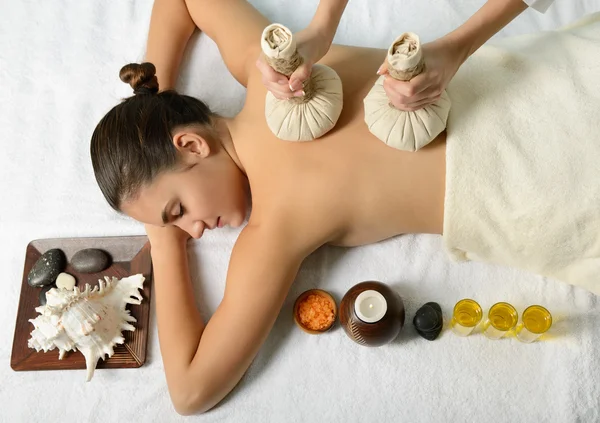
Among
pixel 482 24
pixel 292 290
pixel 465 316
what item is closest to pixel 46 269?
pixel 292 290

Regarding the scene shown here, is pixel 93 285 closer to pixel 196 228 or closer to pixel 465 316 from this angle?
pixel 196 228

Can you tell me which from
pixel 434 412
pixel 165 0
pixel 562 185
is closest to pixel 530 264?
pixel 562 185

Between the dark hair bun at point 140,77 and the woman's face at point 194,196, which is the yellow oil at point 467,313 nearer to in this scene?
the woman's face at point 194,196

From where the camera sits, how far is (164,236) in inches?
50.6

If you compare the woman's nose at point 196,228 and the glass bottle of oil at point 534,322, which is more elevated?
the glass bottle of oil at point 534,322

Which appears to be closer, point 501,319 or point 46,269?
point 501,319

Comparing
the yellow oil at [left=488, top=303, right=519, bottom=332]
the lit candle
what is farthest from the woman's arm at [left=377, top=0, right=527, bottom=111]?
the yellow oil at [left=488, top=303, right=519, bottom=332]

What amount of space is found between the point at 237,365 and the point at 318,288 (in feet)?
0.87

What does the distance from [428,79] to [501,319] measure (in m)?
0.62

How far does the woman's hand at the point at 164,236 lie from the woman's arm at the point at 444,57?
0.63m

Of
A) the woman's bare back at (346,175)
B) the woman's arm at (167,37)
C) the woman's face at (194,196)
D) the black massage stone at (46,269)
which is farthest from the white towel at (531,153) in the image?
the black massage stone at (46,269)

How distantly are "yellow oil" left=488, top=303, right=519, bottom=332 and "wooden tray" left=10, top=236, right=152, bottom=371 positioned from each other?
2.63 ft

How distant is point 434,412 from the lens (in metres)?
1.21

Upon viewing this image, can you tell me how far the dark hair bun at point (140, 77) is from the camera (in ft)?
3.82
